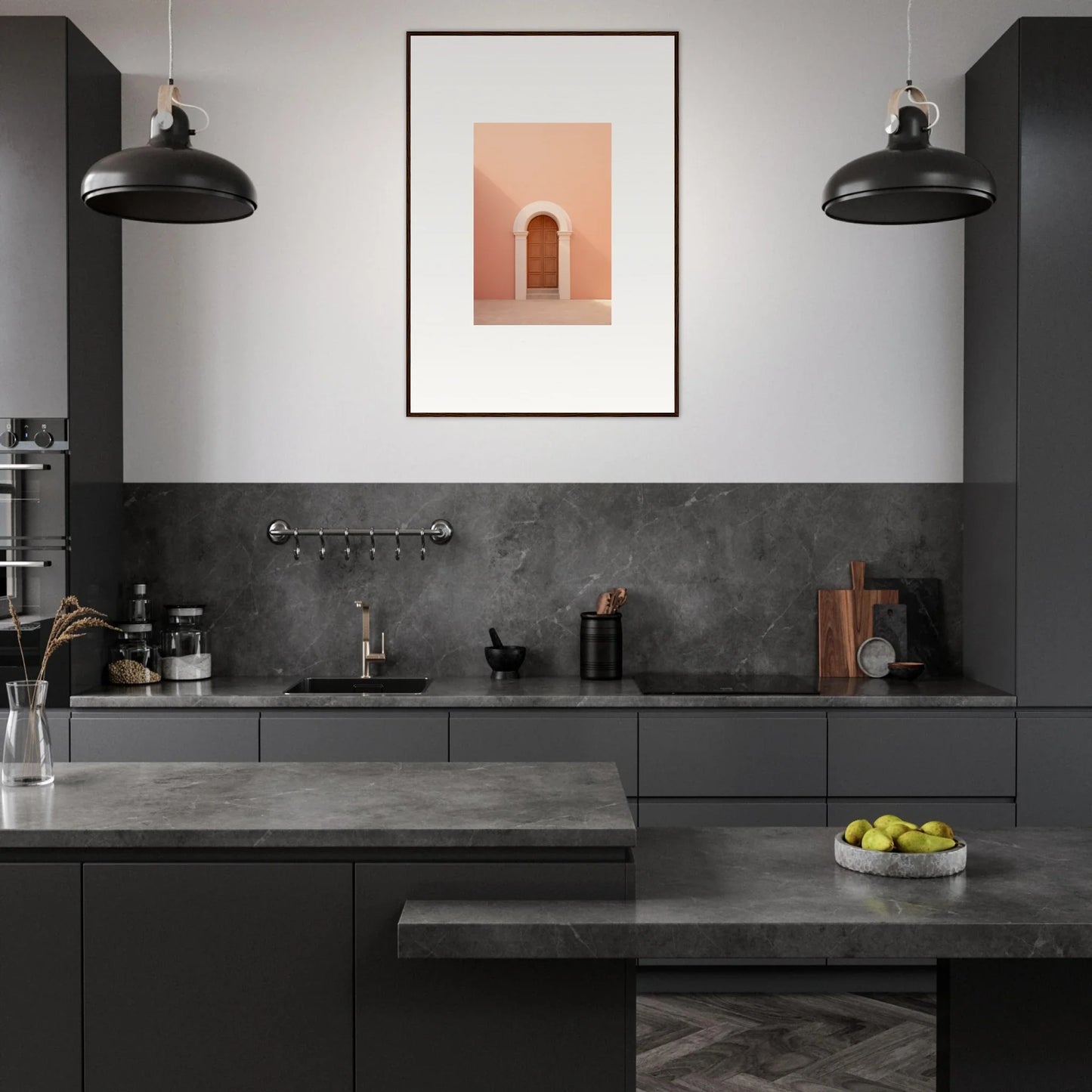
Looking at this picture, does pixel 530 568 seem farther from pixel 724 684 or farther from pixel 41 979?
pixel 41 979

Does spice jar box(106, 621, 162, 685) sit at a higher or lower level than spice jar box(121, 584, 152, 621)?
lower

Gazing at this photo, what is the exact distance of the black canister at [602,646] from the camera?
4340 mm

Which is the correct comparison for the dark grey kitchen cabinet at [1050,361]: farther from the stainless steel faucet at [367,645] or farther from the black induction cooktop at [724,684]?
the stainless steel faucet at [367,645]

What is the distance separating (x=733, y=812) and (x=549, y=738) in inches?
27.0

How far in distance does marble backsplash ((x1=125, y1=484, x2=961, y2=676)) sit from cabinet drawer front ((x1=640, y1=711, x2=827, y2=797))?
2.19 ft

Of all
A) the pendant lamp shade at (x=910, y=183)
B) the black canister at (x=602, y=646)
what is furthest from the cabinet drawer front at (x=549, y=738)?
the pendant lamp shade at (x=910, y=183)

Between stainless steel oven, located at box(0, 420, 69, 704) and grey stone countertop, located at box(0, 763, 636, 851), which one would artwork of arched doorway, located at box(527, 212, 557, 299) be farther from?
grey stone countertop, located at box(0, 763, 636, 851)

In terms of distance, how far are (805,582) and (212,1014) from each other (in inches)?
121

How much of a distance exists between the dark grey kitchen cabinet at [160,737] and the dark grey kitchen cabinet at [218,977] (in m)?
1.79

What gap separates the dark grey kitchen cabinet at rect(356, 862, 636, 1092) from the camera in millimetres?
2111

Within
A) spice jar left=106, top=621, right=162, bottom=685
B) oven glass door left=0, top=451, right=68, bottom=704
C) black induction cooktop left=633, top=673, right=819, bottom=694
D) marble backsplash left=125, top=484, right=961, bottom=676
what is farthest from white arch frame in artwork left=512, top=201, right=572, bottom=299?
spice jar left=106, top=621, right=162, bottom=685

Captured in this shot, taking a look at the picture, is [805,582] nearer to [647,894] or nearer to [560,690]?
[560,690]

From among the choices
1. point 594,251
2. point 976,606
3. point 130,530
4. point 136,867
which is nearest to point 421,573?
point 130,530

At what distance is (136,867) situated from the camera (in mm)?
2129
